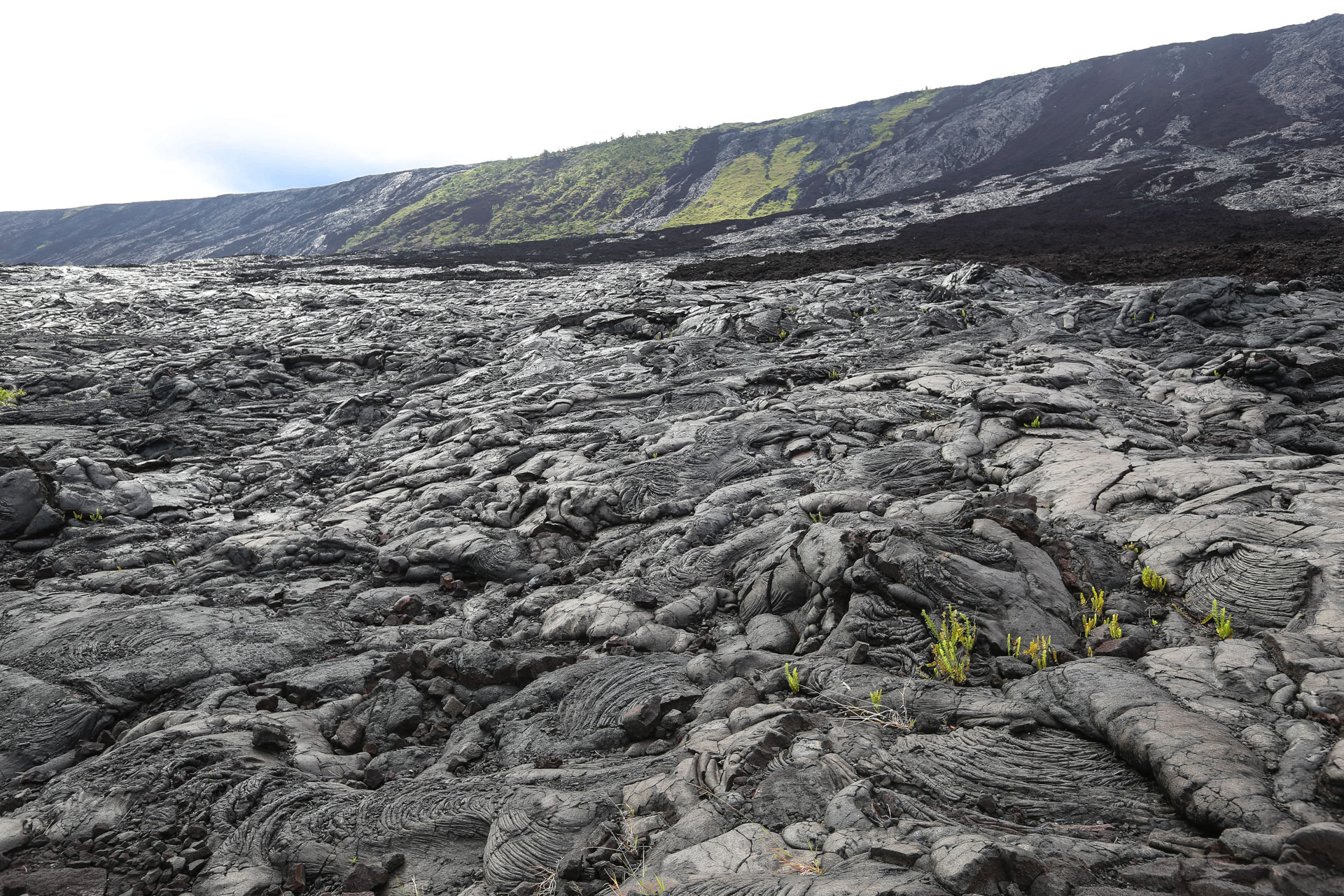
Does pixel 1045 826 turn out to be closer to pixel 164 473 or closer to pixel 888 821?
pixel 888 821

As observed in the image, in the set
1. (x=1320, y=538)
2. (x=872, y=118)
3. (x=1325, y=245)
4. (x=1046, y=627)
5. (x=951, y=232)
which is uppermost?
(x=872, y=118)

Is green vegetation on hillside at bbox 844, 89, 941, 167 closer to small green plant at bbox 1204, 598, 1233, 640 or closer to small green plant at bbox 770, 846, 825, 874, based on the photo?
small green plant at bbox 1204, 598, 1233, 640

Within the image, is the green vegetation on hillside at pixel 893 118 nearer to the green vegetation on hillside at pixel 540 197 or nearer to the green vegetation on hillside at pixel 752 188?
the green vegetation on hillside at pixel 752 188

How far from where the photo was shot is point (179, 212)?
113125 millimetres

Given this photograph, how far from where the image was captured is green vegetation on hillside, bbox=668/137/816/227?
74000mm

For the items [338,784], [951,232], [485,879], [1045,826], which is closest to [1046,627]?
[1045,826]

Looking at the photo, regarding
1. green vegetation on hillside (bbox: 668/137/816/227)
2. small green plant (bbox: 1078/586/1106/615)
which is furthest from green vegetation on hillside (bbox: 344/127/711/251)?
small green plant (bbox: 1078/586/1106/615)

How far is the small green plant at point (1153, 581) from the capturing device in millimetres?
5520

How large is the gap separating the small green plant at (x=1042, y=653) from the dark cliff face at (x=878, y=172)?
38.9 meters

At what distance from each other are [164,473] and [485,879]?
13.0 metres

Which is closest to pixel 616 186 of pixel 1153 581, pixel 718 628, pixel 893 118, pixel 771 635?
pixel 893 118

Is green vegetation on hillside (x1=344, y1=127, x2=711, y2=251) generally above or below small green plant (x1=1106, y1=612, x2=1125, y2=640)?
above

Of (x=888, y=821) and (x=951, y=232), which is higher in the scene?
(x=951, y=232)

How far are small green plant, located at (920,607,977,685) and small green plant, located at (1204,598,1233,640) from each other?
5.72ft
